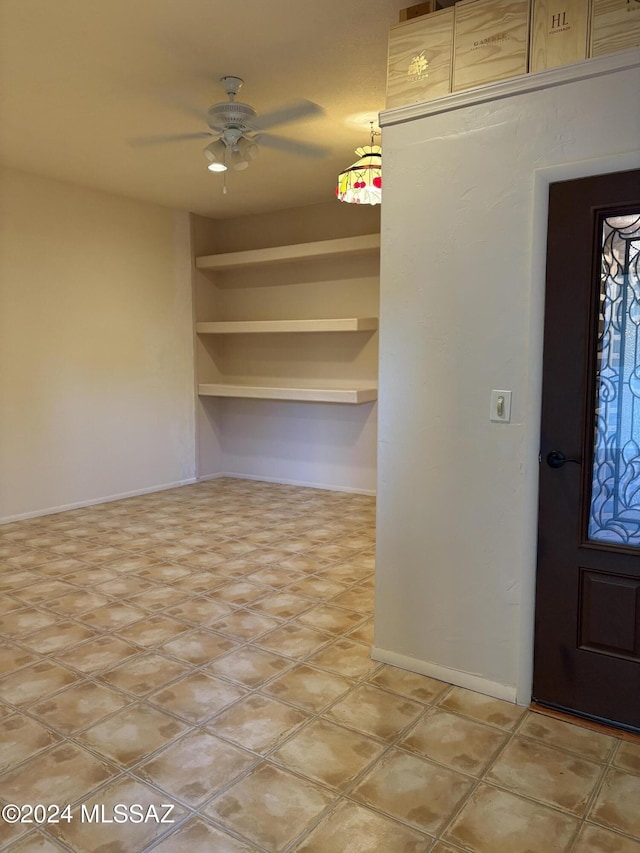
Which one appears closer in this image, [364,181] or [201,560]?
[364,181]

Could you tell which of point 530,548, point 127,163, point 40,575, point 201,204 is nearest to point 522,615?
point 530,548

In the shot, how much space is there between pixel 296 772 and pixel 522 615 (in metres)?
1.01

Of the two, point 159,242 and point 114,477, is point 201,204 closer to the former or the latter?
point 159,242

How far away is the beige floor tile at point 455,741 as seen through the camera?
2127 millimetres

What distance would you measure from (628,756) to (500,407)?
127 cm

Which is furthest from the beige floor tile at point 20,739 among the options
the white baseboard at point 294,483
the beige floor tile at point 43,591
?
the white baseboard at point 294,483

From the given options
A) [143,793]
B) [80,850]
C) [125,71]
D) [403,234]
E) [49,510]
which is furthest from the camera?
[49,510]

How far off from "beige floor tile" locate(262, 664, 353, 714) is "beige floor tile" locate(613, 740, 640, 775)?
997 mm

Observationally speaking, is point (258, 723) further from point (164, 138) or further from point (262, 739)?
point (164, 138)

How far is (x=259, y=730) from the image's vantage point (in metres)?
2.30

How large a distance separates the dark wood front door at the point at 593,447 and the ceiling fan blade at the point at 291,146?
8.24 feet

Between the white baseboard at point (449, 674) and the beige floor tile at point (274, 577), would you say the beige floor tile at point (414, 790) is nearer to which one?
the white baseboard at point (449, 674)

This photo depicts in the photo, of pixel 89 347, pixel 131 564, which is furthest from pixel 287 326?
pixel 131 564

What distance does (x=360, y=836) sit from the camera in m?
1.79
